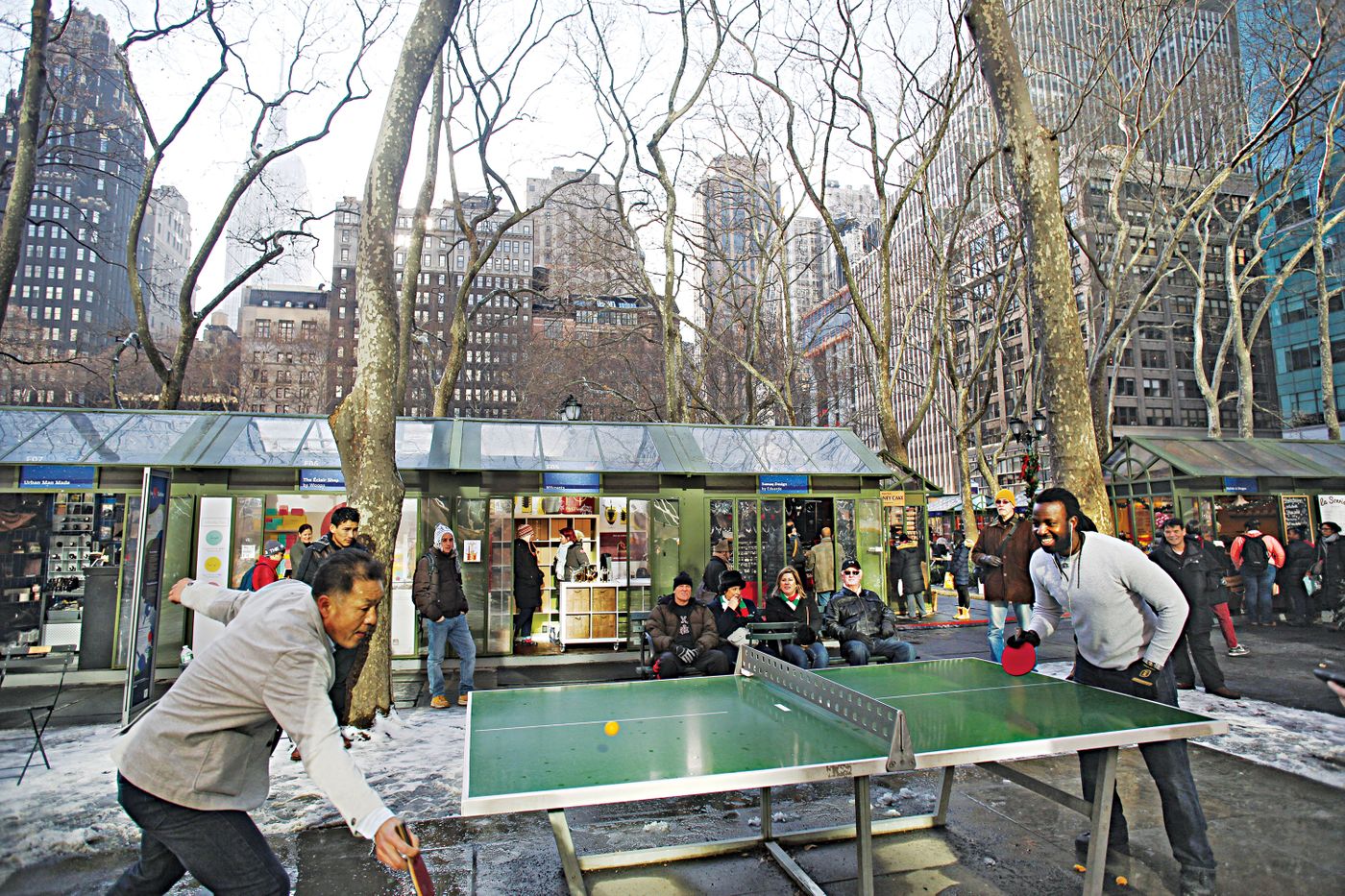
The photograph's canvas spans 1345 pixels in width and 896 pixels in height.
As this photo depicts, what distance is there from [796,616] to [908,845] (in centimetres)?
388

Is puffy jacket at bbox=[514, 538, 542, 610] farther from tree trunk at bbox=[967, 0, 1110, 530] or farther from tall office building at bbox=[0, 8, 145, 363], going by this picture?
tall office building at bbox=[0, 8, 145, 363]

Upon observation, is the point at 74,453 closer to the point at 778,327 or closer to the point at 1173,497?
the point at 1173,497

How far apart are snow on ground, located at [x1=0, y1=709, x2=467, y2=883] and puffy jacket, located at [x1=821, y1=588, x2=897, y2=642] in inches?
151

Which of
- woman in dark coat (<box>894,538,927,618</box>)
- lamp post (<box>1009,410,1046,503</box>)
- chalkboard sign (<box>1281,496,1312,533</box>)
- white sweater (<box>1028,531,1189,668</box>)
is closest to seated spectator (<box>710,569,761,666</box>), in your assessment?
white sweater (<box>1028,531,1189,668</box>)

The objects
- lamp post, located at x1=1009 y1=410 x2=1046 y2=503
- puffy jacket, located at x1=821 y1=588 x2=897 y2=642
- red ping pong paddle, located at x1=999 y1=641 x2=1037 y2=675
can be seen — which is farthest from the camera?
lamp post, located at x1=1009 y1=410 x2=1046 y2=503

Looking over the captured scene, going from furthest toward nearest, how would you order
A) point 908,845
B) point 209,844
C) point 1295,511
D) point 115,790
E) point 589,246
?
point 589,246 → point 1295,511 → point 115,790 → point 908,845 → point 209,844

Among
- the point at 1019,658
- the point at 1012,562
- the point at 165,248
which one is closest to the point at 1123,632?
the point at 1019,658

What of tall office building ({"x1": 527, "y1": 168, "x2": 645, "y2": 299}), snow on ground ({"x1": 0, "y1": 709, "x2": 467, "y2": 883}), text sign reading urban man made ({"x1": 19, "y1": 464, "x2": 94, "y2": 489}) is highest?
tall office building ({"x1": 527, "y1": 168, "x2": 645, "y2": 299})

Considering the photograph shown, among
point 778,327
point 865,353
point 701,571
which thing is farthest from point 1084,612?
point 778,327

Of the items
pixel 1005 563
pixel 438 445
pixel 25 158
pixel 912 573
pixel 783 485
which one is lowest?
pixel 912 573

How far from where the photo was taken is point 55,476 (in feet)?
33.4

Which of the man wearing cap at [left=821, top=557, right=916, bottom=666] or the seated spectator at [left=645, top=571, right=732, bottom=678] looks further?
the man wearing cap at [left=821, top=557, right=916, bottom=666]

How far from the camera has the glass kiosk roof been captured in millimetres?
10555

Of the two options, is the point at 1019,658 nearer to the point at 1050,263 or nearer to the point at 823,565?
the point at 1050,263
